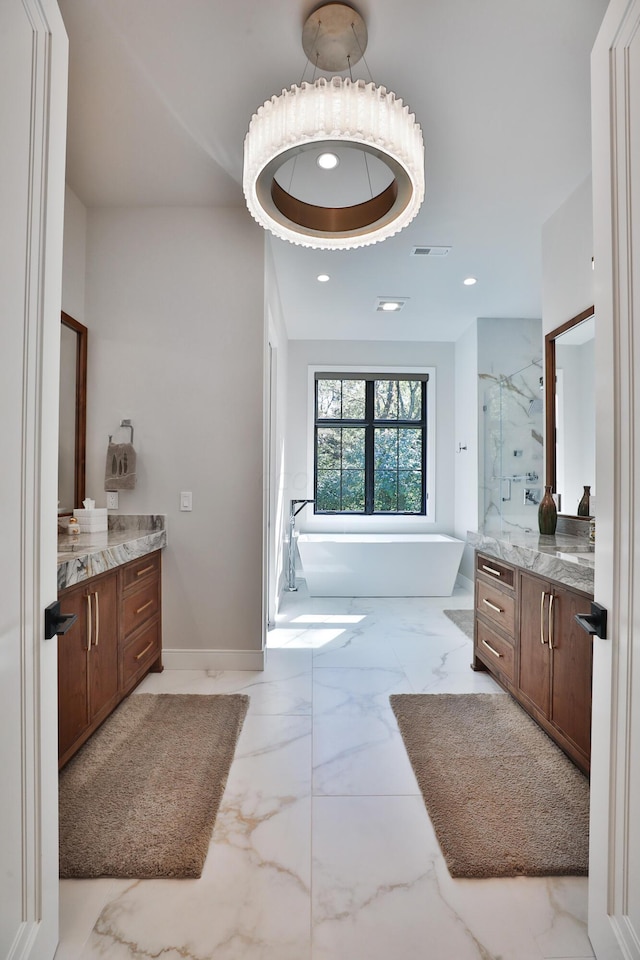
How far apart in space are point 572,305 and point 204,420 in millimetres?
2225

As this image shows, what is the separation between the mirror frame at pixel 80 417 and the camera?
2.91 metres

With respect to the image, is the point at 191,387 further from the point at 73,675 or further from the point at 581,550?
the point at 581,550

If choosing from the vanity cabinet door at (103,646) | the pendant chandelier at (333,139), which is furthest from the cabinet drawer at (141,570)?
the pendant chandelier at (333,139)

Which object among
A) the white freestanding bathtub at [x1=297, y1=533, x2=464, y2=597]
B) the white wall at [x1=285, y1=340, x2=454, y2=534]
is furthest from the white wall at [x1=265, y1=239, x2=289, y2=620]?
the white wall at [x1=285, y1=340, x2=454, y2=534]

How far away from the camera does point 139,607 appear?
2.67 m

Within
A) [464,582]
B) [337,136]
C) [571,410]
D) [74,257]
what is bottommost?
[464,582]

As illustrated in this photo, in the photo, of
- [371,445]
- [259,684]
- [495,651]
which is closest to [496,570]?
[495,651]

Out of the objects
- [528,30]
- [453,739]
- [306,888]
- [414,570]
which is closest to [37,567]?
[306,888]

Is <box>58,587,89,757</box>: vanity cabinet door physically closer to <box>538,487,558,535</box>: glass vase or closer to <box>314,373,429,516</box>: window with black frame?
<box>538,487,558,535</box>: glass vase

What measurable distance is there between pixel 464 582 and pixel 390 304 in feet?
9.56

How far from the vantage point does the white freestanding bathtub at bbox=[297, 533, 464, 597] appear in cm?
483

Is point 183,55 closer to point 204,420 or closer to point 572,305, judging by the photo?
point 204,420

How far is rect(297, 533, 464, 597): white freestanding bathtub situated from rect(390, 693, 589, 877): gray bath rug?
7.40 feet

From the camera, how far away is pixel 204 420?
119 inches
